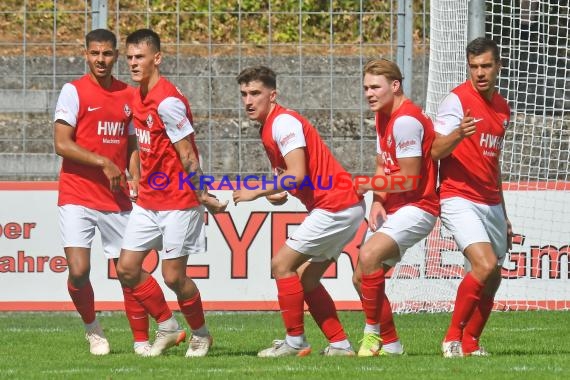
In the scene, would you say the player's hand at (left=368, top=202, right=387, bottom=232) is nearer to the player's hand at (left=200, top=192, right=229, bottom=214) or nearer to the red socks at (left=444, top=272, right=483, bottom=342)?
A: the red socks at (left=444, top=272, right=483, bottom=342)

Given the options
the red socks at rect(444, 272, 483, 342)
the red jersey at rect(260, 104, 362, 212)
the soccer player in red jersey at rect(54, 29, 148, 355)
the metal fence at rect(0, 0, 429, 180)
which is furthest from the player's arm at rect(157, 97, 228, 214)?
the metal fence at rect(0, 0, 429, 180)

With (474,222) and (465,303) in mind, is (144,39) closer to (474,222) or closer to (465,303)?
(474,222)

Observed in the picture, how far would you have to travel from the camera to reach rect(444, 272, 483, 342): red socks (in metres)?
8.94

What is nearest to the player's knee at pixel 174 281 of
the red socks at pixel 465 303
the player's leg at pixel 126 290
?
the player's leg at pixel 126 290

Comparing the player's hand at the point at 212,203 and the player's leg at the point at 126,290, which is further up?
the player's hand at the point at 212,203

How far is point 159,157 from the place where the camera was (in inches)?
365

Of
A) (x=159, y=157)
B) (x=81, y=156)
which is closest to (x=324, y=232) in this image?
(x=159, y=157)

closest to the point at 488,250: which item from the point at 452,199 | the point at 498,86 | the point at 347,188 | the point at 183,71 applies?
the point at 452,199

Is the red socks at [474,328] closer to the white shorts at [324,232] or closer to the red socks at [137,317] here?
the white shorts at [324,232]

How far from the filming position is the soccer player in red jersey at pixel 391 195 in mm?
8836

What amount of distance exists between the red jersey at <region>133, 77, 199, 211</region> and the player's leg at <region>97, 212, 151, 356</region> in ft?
1.81

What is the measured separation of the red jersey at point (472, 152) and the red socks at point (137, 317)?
231cm

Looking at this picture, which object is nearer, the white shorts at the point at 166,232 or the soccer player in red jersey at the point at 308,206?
the soccer player in red jersey at the point at 308,206

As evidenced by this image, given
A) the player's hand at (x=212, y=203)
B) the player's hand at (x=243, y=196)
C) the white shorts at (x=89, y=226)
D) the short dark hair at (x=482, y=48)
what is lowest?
the white shorts at (x=89, y=226)
